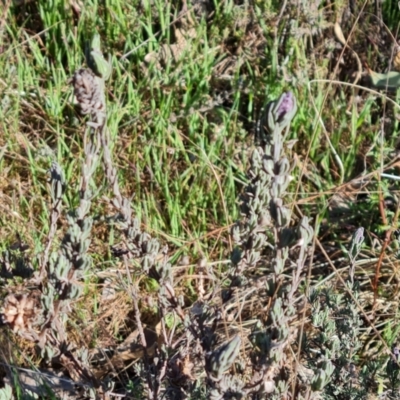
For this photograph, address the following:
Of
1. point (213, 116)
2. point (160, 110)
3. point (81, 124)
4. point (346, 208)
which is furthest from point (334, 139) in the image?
point (81, 124)

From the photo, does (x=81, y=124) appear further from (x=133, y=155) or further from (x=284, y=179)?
(x=284, y=179)

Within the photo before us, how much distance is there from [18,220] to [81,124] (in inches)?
19.8

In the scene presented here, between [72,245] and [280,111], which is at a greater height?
[280,111]

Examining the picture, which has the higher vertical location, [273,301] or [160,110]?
[273,301]

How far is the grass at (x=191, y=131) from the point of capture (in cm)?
256

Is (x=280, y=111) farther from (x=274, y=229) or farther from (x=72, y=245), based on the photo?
(x=72, y=245)

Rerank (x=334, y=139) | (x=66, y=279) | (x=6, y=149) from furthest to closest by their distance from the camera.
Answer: (x=334, y=139) → (x=6, y=149) → (x=66, y=279)

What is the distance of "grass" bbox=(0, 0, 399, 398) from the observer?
2564 millimetres

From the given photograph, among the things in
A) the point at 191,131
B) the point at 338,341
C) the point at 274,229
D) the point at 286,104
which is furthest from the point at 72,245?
the point at 191,131

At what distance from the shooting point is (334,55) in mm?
3285

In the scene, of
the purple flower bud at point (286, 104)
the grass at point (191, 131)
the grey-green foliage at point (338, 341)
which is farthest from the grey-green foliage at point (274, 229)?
the grass at point (191, 131)

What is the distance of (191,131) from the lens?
2.85 metres

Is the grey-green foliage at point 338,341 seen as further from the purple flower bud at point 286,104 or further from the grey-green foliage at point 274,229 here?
the purple flower bud at point 286,104

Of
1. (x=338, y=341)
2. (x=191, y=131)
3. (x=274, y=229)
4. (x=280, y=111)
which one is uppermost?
(x=280, y=111)
